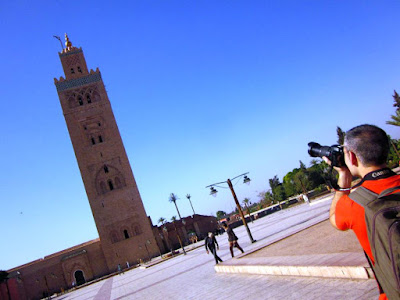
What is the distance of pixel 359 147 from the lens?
5.77 feet

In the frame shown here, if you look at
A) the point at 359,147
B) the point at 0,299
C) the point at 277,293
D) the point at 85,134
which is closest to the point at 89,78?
the point at 85,134

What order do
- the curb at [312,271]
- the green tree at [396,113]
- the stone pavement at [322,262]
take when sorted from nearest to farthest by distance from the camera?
the curb at [312,271] → the stone pavement at [322,262] → the green tree at [396,113]

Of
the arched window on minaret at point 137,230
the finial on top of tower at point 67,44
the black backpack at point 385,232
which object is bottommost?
the black backpack at point 385,232

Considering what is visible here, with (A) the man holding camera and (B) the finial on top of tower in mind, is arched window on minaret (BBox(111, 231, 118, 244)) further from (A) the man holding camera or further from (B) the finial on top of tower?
(A) the man holding camera

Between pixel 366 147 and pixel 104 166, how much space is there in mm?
34153

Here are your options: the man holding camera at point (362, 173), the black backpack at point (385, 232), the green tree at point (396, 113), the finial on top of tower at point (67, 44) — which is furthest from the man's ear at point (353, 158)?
the finial on top of tower at point (67, 44)

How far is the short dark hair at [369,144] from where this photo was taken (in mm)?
1718

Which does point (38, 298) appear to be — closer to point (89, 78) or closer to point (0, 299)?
point (0, 299)

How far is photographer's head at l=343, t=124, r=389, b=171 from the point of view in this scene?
1.72 m

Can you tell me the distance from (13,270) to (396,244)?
124 feet

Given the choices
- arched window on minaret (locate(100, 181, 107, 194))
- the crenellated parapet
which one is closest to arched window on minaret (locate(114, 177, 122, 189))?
arched window on minaret (locate(100, 181, 107, 194))

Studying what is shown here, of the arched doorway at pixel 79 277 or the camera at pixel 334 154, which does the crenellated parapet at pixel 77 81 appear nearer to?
the arched doorway at pixel 79 277

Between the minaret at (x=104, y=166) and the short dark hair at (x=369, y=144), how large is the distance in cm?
3278

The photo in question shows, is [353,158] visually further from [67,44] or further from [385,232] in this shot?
[67,44]
